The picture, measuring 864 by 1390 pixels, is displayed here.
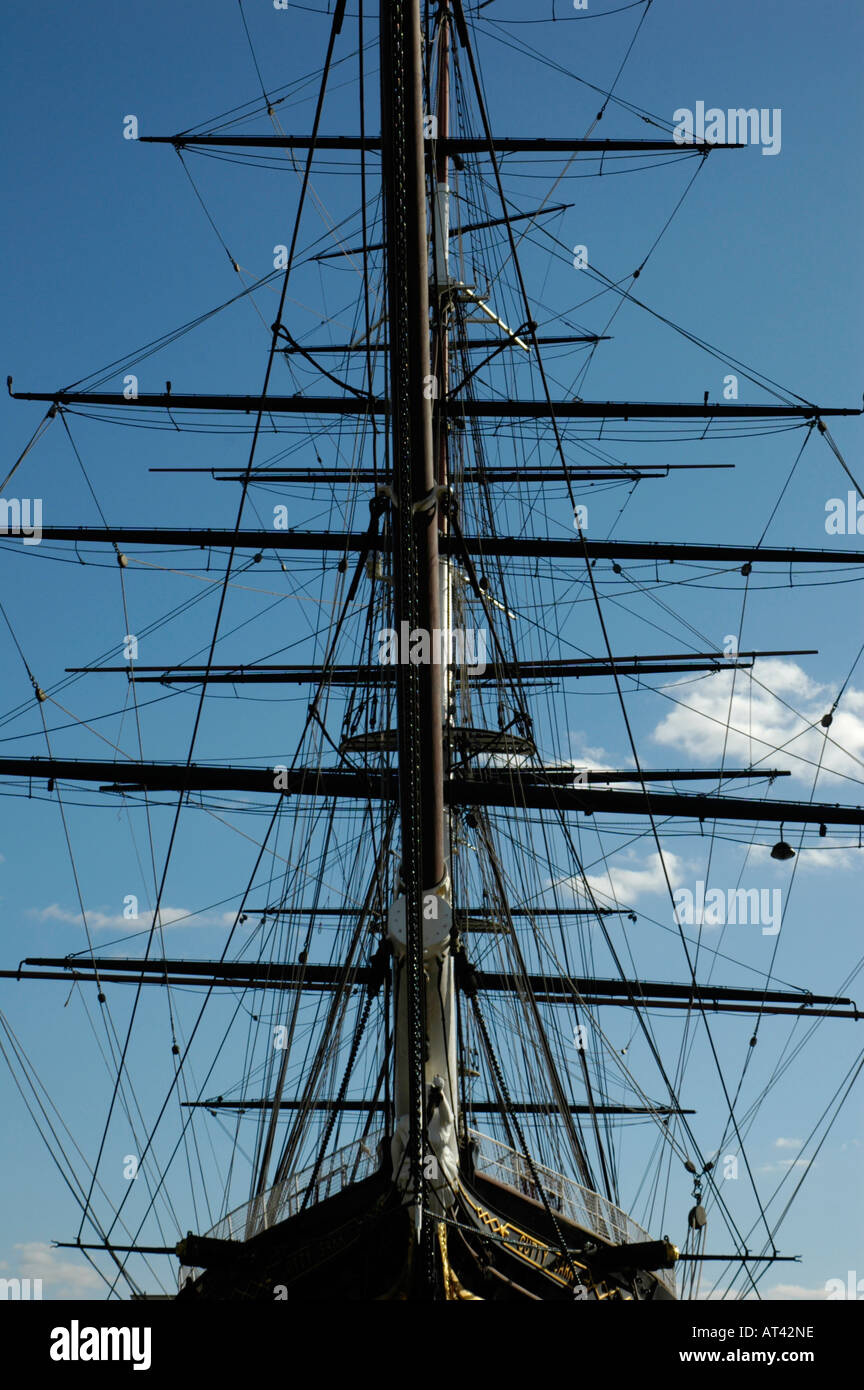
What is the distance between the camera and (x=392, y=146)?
1007 centimetres

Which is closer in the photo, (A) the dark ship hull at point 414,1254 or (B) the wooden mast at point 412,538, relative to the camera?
(B) the wooden mast at point 412,538

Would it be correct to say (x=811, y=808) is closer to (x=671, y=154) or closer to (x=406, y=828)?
(x=671, y=154)

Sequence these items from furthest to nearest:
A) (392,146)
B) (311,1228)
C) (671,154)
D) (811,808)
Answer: (671,154), (811,808), (311,1228), (392,146)

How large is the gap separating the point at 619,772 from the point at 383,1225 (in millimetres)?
19116

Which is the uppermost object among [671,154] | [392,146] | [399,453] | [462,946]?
[671,154]

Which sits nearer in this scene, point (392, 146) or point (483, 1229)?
point (392, 146)

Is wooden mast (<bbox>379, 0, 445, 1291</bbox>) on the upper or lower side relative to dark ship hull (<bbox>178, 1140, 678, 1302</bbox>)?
upper

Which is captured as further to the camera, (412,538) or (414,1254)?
(414,1254)

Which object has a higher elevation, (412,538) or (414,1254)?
(412,538)

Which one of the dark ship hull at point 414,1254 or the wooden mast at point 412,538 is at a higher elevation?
the wooden mast at point 412,538

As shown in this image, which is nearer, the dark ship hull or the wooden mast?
the wooden mast
